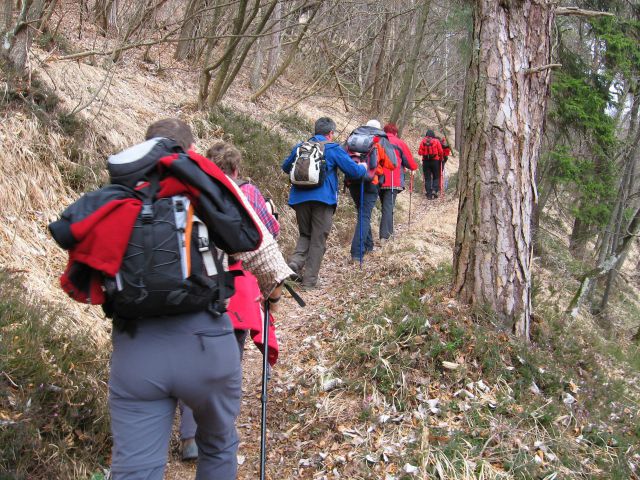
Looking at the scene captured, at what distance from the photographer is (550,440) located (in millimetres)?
4242

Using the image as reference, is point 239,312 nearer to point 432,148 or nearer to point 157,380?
point 157,380

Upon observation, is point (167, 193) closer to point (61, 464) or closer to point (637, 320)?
point (61, 464)

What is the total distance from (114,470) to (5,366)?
4.90ft

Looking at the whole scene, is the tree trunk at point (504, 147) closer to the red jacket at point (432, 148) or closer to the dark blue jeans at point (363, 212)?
the dark blue jeans at point (363, 212)

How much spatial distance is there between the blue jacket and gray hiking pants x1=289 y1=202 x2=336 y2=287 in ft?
0.42

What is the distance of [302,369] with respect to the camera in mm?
5496

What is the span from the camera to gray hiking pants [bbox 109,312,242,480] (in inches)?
97.2

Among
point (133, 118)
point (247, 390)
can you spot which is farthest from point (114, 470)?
point (133, 118)

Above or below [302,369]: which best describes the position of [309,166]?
above

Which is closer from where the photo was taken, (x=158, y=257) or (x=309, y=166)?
(x=158, y=257)

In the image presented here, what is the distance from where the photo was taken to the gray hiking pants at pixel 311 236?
7984mm

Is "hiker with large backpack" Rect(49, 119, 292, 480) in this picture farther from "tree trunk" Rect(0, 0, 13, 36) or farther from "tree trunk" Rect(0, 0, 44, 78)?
"tree trunk" Rect(0, 0, 13, 36)

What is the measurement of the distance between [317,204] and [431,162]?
10.8m

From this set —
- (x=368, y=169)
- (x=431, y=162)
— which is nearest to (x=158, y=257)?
(x=368, y=169)
